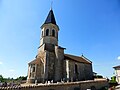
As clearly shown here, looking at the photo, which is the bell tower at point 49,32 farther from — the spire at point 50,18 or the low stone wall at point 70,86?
the low stone wall at point 70,86

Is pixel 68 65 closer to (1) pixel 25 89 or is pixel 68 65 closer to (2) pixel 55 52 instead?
(2) pixel 55 52

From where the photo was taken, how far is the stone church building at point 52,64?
27219 mm

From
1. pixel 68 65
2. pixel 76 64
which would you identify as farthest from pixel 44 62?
pixel 76 64

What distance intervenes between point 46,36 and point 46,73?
9.89 meters

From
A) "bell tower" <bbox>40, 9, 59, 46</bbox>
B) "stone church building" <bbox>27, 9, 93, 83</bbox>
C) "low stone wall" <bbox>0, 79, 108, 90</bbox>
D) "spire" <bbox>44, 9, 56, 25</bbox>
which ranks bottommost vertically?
"low stone wall" <bbox>0, 79, 108, 90</bbox>

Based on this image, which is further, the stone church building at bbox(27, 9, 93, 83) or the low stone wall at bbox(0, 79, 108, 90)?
the stone church building at bbox(27, 9, 93, 83)

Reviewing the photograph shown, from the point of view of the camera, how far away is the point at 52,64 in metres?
29.1

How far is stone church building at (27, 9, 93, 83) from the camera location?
2722 cm

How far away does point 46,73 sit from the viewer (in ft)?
89.2

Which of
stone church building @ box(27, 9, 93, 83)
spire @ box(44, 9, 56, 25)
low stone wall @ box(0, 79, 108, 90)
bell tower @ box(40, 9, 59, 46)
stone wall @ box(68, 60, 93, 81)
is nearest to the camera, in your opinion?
low stone wall @ box(0, 79, 108, 90)

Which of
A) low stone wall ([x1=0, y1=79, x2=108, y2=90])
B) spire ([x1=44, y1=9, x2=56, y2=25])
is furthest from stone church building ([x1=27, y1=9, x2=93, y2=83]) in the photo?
low stone wall ([x1=0, y1=79, x2=108, y2=90])

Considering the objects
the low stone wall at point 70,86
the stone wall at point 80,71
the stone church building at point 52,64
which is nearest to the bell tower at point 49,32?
the stone church building at point 52,64

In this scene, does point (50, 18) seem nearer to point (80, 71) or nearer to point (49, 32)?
point (49, 32)

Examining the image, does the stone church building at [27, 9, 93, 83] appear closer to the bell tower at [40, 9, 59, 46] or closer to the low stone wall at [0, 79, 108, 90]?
the bell tower at [40, 9, 59, 46]
